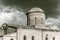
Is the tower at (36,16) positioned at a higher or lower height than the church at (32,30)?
higher

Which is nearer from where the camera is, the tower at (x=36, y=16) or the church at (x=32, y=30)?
the church at (x=32, y=30)

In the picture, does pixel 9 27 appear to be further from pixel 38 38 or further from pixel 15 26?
pixel 38 38

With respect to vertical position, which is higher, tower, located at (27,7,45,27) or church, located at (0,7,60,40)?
tower, located at (27,7,45,27)

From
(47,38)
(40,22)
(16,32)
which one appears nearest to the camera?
(16,32)

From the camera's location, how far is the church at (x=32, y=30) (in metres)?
52.7

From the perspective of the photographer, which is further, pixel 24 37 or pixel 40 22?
pixel 40 22

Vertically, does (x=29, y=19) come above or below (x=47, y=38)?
above

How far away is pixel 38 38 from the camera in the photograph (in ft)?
181

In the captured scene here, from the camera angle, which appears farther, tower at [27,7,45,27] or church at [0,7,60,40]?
tower at [27,7,45,27]

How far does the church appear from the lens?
173 feet

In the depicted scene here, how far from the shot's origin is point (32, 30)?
5450cm

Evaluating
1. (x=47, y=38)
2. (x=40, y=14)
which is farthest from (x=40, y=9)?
(x=47, y=38)

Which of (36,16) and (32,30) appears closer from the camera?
(32,30)

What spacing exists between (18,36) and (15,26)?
2093 millimetres
